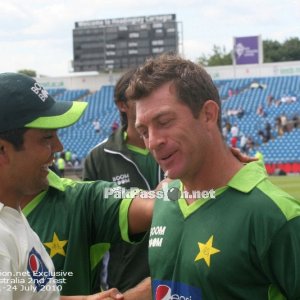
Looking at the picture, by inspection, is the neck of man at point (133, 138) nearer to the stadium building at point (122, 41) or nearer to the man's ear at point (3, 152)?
the man's ear at point (3, 152)

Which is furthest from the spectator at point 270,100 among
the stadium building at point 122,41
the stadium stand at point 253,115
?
the stadium building at point 122,41

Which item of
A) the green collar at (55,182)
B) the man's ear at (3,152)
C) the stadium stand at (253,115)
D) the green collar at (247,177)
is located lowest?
the stadium stand at (253,115)

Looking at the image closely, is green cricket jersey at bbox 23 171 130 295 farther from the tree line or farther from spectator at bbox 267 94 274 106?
the tree line

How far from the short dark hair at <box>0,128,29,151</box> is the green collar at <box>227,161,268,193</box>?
0.83 m

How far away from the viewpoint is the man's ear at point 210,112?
8.36ft

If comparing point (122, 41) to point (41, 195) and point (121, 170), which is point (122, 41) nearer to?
point (121, 170)

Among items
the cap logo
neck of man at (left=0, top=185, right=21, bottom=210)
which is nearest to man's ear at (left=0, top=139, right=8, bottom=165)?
neck of man at (left=0, top=185, right=21, bottom=210)

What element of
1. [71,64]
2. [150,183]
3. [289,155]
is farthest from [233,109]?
[150,183]

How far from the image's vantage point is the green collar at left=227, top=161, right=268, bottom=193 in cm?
247

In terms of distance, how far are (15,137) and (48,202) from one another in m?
0.80

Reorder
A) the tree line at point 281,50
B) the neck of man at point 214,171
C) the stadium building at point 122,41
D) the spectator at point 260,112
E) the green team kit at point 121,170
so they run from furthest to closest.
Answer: the tree line at point 281,50 → the stadium building at point 122,41 → the spectator at point 260,112 → the green team kit at point 121,170 → the neck of man at point 214,171

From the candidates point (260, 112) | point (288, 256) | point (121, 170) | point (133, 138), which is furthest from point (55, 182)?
point (260, 112)

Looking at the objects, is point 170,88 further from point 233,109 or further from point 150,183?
point 233,109

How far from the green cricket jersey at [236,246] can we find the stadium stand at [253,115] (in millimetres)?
25622
